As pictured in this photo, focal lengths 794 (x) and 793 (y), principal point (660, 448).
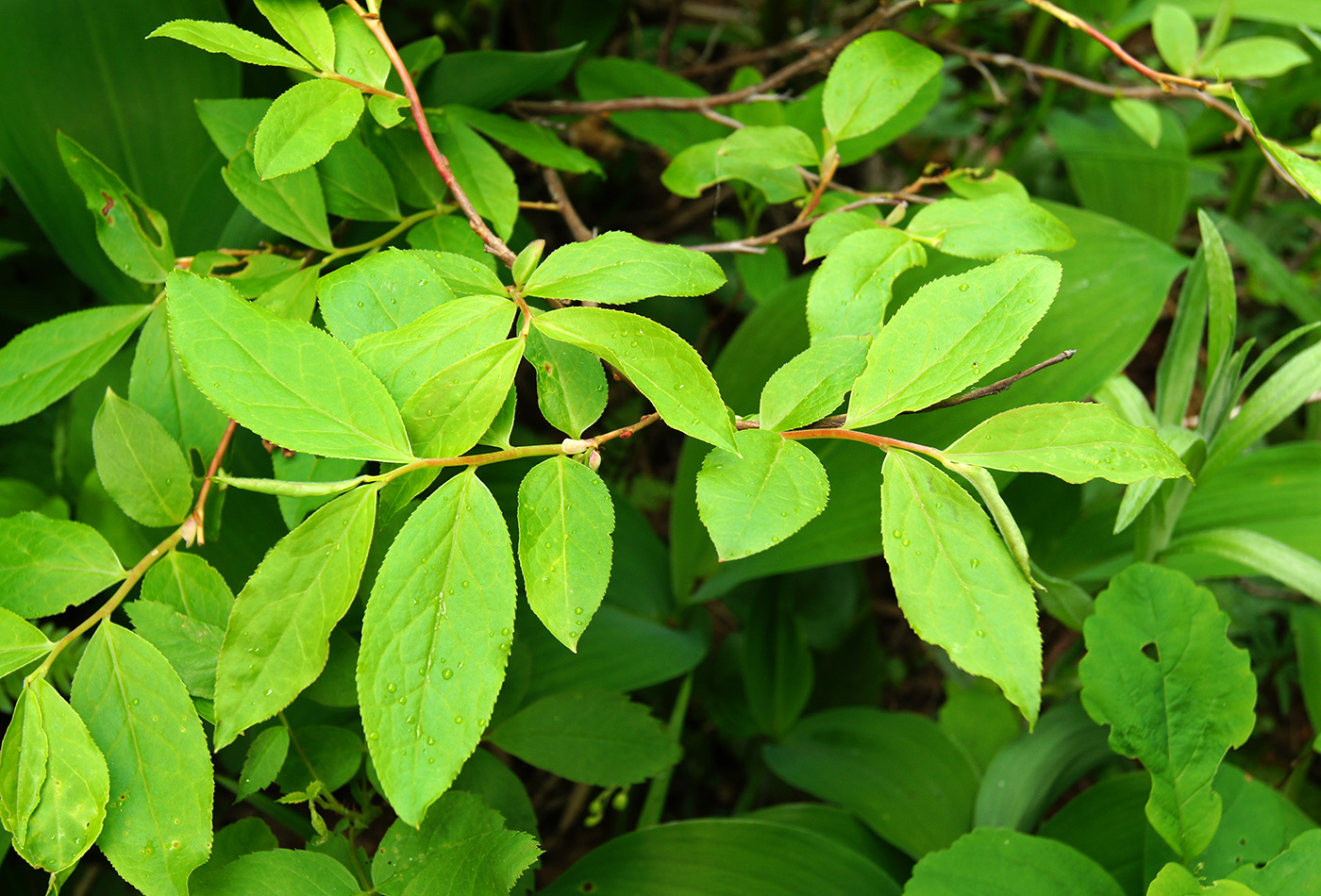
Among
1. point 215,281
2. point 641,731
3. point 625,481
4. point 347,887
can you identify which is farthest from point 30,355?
point 625,481

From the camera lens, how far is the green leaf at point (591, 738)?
2.28ft

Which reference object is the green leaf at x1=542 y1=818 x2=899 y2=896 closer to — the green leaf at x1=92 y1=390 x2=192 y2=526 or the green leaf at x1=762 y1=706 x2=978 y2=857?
the green leaf at x1=762 y1=706 x2=978 y2=857

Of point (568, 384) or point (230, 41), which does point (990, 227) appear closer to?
point (568, 384)

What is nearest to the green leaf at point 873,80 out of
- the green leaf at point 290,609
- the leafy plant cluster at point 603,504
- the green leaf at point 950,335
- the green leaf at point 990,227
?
the leafy plant cluster at point 603,504

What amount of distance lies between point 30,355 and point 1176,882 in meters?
0.94

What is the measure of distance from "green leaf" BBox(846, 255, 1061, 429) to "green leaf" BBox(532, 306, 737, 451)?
101mm

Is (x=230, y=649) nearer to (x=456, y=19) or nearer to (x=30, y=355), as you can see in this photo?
(x=30, y=355)

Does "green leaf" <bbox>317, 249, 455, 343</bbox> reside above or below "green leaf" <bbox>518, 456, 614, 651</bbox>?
above

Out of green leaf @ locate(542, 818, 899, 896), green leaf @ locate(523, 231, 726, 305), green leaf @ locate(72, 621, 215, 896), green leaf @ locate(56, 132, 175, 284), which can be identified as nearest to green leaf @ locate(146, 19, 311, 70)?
green leaf @ locate(56, 132, 175, 284)

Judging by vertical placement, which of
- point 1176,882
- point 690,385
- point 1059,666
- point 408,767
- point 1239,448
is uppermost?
point 690,385

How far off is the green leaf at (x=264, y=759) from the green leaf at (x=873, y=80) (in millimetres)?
635

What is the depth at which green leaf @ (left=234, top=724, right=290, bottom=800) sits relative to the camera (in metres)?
0.55

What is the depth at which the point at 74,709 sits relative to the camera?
1.57 ft

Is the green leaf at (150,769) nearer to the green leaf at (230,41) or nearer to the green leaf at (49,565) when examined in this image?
the green leaf at (49,565)
